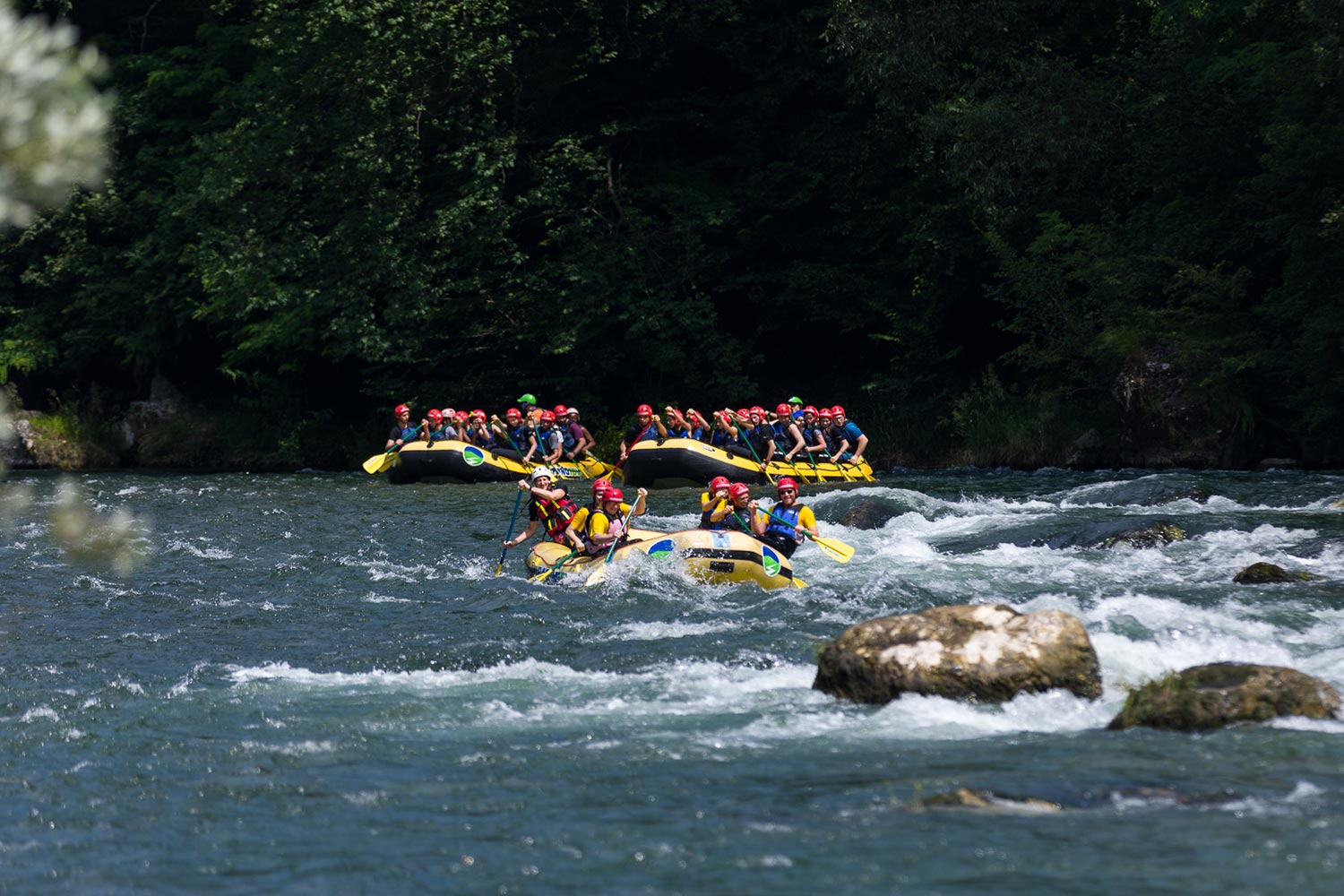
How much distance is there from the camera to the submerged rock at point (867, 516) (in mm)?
17891

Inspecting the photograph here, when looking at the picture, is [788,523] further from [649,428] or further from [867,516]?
[649,428]

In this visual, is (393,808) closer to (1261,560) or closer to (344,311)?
(1261,560)

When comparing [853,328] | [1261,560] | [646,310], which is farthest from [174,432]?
[1261,560]

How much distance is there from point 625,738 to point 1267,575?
6611 mm

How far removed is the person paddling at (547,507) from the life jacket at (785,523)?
1916 millimetres

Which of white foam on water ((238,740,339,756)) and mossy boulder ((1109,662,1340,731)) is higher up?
mossy boulder ((1109,662,1340,731))

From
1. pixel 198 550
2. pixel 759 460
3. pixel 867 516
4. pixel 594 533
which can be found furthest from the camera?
pixel 759 460

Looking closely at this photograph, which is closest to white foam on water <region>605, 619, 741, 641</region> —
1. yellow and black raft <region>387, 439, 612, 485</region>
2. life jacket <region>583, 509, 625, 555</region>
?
life jacket <region>583, 509, 625, 555</region>

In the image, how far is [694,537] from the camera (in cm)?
1309

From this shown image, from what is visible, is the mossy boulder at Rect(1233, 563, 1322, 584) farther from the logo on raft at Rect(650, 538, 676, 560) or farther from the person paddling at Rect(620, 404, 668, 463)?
the person paddling at Rect(620, 404, 668, 463)

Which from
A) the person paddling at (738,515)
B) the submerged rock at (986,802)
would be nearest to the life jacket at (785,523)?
the person paddling at (738,515)

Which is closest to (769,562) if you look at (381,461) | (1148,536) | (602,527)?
(602,527)

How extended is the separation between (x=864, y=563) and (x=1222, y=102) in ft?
41.7

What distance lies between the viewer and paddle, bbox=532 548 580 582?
45.6 feet
